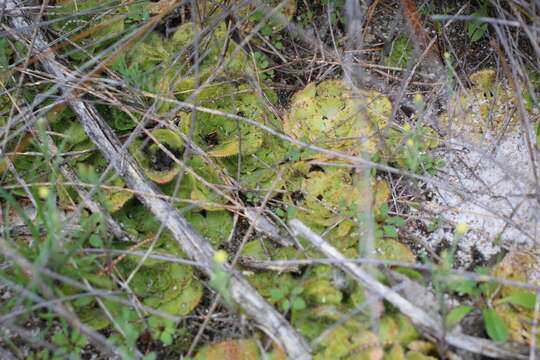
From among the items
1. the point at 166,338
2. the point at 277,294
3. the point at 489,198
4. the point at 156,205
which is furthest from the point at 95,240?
the point at 489,198

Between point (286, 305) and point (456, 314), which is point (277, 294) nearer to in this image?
point (286, 305)

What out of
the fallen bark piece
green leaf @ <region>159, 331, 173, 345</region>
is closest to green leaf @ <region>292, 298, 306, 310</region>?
the fallen bark piece

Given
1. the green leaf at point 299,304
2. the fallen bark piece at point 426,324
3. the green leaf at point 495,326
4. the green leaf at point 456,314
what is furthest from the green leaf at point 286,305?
the green leaf at point 495,326

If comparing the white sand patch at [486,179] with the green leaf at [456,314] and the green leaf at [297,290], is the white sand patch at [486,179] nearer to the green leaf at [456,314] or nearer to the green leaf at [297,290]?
the green leaf at [456,314]

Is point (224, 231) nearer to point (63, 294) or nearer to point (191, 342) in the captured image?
point (191, 342)

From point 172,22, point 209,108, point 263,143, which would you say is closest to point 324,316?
point 263,143

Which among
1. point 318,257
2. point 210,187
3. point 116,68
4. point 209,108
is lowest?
point 318,257
